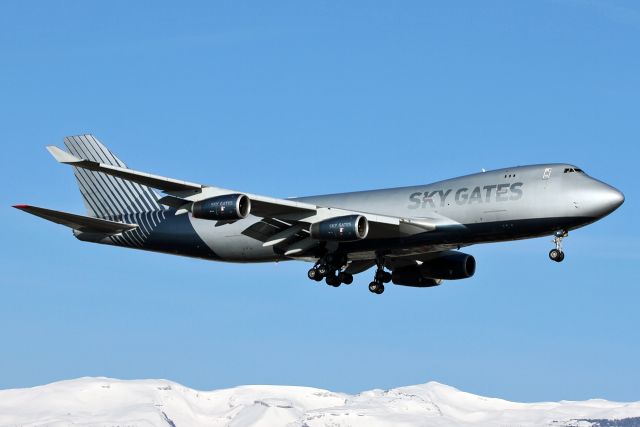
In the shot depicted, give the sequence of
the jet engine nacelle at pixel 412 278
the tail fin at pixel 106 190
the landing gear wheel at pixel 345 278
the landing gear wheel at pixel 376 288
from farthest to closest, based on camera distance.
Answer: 1. the tail fin at pixel 106 190
2. the jet engine nacelle at pixel 412 278
3. the landing gear wheel at pixel 376 288
4. the landing gear wheel at pixel 345 278

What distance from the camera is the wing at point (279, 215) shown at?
4922cm

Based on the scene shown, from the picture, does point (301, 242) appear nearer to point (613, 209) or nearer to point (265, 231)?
point (265, 231)

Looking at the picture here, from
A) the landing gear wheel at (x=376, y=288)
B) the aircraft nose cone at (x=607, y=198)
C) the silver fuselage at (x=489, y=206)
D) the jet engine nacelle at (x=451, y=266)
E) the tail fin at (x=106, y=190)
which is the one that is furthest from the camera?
the tail fin at (x=106, y=190)

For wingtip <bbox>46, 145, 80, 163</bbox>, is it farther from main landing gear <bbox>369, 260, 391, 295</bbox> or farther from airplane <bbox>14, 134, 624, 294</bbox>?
main landing gear <bbox>369, 260, 391, 295</bbox>

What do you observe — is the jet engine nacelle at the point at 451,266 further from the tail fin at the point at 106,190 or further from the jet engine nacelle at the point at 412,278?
the tail fin at the point at 106,190

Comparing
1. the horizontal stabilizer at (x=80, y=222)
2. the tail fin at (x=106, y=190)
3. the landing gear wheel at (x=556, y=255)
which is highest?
the tail fin at (x=106, y=190)

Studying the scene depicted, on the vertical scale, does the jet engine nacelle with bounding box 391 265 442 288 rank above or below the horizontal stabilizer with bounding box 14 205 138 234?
below

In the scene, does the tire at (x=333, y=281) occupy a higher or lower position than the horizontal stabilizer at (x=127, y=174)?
lower

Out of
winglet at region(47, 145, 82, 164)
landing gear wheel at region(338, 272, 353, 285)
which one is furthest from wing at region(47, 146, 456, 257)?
landing gear wheel at region(338, 272, 353, 285)

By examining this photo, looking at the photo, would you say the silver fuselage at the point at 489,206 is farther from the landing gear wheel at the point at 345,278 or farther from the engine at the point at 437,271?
the engine at the point at 437,271

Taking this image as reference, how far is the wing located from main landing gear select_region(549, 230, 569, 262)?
18.3ft

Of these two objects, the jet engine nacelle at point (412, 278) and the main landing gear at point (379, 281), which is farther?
the jet engine nacelle at point (412, 278)

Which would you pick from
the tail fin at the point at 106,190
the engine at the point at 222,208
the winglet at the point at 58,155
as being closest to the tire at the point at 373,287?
the engine at the point at 222,208

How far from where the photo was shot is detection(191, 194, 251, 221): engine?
49722mm
